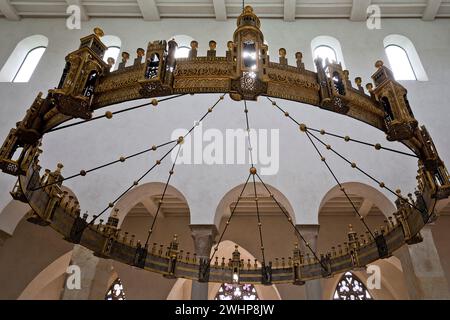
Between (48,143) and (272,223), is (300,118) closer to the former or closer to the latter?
(272,223)

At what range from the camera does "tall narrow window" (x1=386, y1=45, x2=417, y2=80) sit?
10273 millimetres

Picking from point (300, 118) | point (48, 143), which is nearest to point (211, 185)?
point (300, 118)

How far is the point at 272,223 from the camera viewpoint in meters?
12.6

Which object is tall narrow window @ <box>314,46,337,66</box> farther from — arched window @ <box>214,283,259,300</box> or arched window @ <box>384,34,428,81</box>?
arched window @ <box>214,283,259,300</box>

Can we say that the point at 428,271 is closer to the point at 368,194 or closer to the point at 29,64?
the point at 368,194

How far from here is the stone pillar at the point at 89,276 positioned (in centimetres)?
716

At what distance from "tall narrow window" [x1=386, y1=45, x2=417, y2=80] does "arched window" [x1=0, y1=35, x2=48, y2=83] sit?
1090cm

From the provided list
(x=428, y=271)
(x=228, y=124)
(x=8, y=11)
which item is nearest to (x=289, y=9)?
(x=228, y=124)

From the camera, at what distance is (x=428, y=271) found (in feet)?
23.4

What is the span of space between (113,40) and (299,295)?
1027cm

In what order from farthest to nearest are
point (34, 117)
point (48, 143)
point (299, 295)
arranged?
point (299, 295), point (48, 143), point (34, 117)

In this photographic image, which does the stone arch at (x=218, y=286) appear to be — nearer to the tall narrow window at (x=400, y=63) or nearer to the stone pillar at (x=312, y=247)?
the stone pillar at (x=312, y=247)

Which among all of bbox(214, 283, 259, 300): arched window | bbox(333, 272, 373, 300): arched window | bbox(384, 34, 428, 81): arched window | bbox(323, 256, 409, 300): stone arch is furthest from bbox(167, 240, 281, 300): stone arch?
bbox(384, 34, 428, 81): arched window

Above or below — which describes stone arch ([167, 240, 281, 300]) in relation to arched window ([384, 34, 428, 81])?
below
